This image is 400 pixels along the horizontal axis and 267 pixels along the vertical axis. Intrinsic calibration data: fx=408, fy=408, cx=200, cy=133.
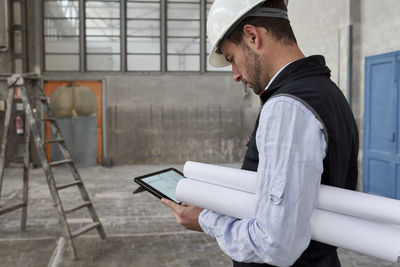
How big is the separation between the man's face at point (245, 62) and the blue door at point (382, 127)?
18.0 ft

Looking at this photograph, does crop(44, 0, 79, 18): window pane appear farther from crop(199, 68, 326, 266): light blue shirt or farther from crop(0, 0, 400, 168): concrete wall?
crop(199, 68, 326, 266): light blue shirt

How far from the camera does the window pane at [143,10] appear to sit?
11.4 metres

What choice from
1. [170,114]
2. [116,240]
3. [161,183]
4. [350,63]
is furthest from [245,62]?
[170,114]

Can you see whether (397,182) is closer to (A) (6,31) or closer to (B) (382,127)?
(B) (382,127)

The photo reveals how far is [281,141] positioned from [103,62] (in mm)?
10953

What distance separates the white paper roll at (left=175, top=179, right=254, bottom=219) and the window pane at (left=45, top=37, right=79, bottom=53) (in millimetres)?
10672

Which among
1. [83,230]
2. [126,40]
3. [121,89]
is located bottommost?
[83,230]

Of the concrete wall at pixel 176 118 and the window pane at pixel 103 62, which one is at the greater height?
the window pane at pixel 103 62

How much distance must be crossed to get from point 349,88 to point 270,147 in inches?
255

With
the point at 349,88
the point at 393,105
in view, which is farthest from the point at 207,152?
the point at 393,105

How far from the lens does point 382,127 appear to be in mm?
6500

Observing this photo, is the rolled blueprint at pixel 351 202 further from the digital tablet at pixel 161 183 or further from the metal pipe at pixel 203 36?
the metal pipe at pixel 203 36

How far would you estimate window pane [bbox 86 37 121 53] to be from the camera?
11.3m

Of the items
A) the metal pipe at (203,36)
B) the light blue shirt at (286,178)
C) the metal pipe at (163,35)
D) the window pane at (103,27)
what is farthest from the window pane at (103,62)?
the light blue shirt at (286,178)
